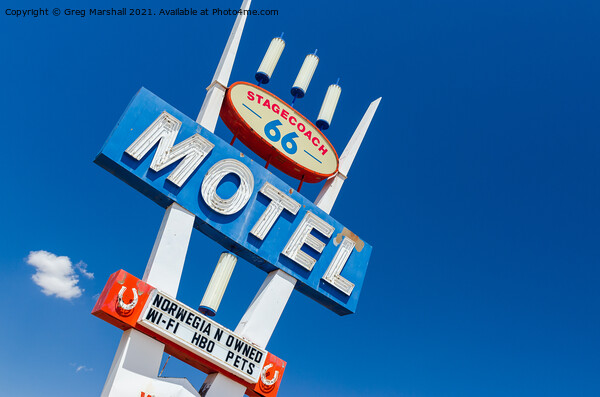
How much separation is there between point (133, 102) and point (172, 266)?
4781 millimetres

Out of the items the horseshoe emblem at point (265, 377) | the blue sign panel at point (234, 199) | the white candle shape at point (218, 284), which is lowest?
the horseshoe emblem at point (265, 377)

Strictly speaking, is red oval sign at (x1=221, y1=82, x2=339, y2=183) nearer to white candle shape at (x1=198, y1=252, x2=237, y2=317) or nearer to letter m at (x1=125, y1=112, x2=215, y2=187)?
letter m at (x1=125, y1=112, x2=215, y2=187)

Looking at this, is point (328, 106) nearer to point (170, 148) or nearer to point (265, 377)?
point (170, 148)

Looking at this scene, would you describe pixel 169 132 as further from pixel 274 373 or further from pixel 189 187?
pixel 274 373

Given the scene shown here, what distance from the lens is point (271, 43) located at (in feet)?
67.4

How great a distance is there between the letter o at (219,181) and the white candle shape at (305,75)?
172 inches

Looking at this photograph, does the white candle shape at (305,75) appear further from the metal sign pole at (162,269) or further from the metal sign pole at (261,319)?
the metal sign pole at (261,319)

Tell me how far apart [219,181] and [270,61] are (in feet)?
17.7

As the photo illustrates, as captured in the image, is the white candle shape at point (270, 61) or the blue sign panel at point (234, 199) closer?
the blue sign panel at point (234, 199)

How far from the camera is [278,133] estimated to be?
19.1 m

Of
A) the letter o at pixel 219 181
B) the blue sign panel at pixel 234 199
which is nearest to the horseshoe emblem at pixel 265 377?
the blue sign panel at pixel 234 199

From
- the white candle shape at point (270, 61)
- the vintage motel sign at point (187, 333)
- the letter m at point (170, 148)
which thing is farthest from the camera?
the white candle shape at point (270, 61)

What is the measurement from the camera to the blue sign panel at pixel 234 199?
16.0 m

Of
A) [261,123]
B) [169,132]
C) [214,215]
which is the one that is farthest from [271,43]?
[214,215]
